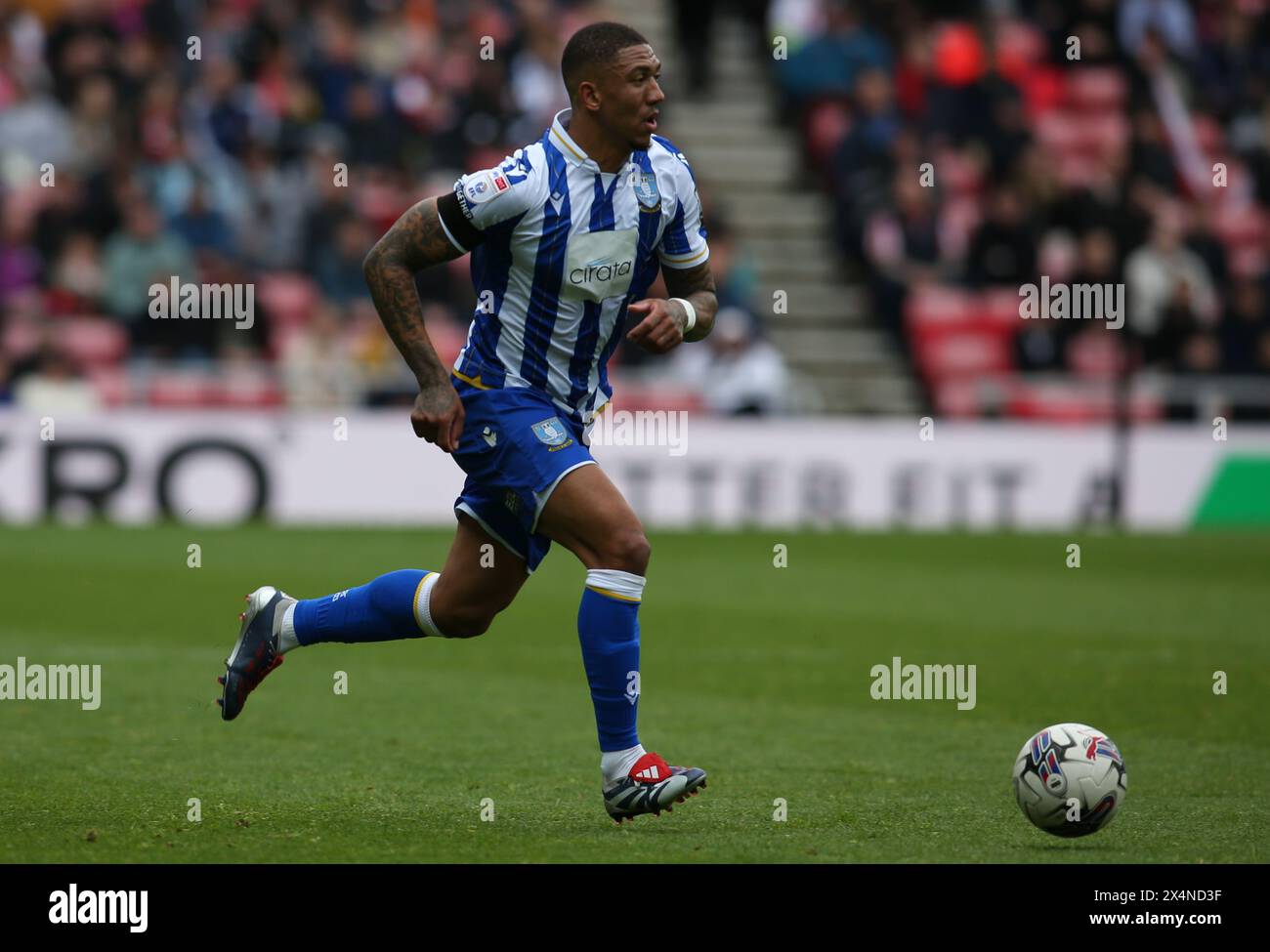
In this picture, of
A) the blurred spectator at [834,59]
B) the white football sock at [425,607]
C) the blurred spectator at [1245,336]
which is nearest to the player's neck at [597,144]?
the white football sock at [425,607]

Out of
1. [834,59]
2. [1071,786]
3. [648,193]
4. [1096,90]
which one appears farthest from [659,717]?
[1096,90]

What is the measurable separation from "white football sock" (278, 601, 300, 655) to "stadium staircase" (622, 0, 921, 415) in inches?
569

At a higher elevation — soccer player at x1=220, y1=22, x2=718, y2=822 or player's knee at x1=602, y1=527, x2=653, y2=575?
soccer player at x1=220, y1=22, x2=718, y2=822

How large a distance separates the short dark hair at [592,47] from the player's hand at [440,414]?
1047mm

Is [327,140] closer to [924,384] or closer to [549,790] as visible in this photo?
[924,384]

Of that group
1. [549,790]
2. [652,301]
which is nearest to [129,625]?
[549,790]

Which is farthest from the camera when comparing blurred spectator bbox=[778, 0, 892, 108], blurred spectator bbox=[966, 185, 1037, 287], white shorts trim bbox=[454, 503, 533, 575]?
blurred spectator bbox=[778, 0, 892, 108]

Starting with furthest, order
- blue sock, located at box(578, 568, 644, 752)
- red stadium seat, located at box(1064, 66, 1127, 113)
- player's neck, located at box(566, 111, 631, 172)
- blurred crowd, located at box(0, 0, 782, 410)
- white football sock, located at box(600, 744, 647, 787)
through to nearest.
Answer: red stadium seat, located at box(1064, 66, 1127, 113), blurred crowd, located at box(0, 0, 782, 410), player's neck, located at box(566, 111, 631, 172), blue sock, located at box(578, 568, 644, 752), white football sock, located at box(600, 744, 647, 787)

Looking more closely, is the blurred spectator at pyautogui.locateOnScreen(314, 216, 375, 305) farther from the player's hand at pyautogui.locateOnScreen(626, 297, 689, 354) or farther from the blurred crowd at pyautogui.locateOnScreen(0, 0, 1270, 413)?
the player's hand at pyautogui.locateOnScreen(626, 297, 689, 354)

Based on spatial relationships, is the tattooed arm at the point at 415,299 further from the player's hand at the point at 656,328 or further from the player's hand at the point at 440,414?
the player's hand at the point at 656,328

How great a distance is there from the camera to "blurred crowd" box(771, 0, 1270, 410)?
2205cm

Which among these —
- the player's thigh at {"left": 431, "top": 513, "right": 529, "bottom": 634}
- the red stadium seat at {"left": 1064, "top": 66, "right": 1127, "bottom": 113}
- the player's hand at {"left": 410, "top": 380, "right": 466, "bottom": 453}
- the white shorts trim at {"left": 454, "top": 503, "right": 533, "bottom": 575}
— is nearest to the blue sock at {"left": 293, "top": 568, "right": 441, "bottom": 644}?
the player's thigh at {"left": 431, "top": 513, "right": 529, "bottom": 634}

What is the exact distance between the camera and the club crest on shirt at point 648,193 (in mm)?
6867

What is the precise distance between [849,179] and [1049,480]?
4.82 meters
